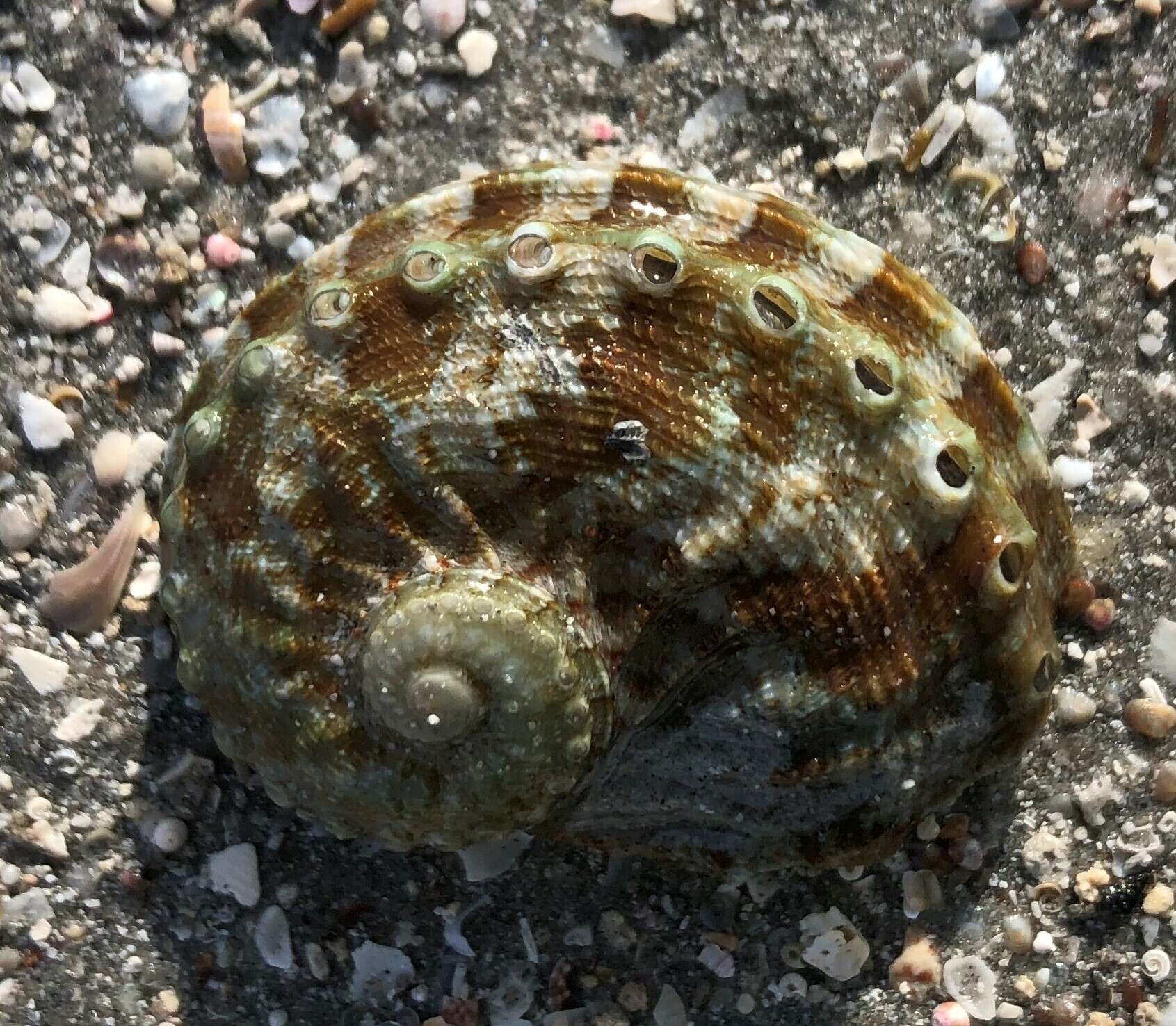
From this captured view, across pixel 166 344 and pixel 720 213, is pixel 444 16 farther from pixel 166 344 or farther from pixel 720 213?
pixel 166 344

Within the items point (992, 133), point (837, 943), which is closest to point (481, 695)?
point (837, 943)

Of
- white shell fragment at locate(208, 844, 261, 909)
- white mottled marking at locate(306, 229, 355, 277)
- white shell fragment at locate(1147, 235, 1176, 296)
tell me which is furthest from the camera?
white shell fragment at locate(208, 844, 261, 909)

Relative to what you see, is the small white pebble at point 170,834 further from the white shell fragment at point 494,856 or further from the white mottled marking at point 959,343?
the white mottled marking at point 959,343

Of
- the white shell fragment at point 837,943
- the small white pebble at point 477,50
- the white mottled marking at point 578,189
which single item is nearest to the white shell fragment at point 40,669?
the white mottled marking at point 578,189

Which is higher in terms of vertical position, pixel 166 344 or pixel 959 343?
pixel 959 343

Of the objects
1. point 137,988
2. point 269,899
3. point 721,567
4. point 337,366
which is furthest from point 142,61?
point 137,988

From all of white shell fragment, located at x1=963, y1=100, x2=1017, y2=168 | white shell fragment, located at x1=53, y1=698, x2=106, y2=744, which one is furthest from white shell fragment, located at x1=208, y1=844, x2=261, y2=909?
white shell fragment, located at x1=963, y1=100, x2=1017, y2=168

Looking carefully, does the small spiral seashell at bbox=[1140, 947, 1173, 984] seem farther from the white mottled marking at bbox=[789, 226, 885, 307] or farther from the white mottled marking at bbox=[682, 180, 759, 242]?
the white mottled marking at bbox=[682, 180, 759, 242]
